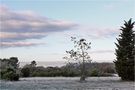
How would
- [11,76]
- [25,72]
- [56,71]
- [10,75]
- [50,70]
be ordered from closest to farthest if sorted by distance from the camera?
1. [11,76]
2. [10,75]
3. [25,72]
4. [56,71]
5. [50,70]

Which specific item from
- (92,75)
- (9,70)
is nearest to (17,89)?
(9,70)

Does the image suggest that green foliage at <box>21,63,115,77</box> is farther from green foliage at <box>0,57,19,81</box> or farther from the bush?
the bush

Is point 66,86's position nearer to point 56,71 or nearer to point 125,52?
point 125,52

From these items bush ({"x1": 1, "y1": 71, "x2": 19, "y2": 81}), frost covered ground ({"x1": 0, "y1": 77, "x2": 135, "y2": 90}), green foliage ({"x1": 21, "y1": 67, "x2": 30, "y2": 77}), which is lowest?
frost covered ground ({"x1": 0, "y1": 77, "x2": 135, "y2": 90})

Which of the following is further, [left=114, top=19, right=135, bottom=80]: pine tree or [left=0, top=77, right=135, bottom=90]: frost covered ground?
[left=114, top=19, right=135, bottom=80]: pine tree

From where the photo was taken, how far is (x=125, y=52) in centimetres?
2770

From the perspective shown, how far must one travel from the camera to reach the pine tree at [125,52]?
27.4 metres

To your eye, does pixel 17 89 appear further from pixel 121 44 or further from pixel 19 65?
pixel 19 65

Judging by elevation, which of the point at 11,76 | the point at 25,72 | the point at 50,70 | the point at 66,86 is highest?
the point at 50,70

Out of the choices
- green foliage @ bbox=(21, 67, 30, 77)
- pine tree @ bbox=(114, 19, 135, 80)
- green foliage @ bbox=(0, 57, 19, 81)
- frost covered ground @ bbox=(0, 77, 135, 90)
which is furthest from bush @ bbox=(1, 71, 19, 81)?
pine tree @ bbox=(114, 19, 135, 80)

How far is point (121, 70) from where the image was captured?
2780cm

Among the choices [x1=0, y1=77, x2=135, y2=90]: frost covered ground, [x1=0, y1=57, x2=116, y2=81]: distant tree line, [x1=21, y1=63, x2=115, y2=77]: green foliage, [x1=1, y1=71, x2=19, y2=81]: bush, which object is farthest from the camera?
[x1=21, y1=63, x2=115, y2=77]: green foliage

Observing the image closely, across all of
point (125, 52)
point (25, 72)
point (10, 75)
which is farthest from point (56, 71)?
point (125, 52)

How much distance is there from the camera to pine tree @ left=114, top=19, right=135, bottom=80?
2742 centimetres
